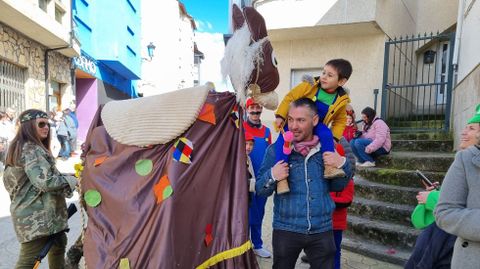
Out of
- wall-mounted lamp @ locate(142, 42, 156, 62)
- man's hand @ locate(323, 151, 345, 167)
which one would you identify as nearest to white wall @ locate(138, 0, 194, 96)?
wall-mounted lamp @ locate(142, 42, 156, 62)

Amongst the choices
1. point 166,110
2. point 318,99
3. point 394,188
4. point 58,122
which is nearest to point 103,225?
Result: point 166,110

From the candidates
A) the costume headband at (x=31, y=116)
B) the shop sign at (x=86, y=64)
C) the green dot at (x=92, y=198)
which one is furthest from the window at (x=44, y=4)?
the green dot at (x=92, y=198)

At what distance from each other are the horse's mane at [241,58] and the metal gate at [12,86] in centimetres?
734

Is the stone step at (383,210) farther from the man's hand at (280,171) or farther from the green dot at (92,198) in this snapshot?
the green dot at (92,198)

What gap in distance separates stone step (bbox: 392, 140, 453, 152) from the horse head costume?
388cm

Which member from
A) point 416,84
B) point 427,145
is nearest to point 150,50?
point 416,84

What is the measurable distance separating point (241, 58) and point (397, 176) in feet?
10.3

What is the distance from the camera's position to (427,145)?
4816 mm

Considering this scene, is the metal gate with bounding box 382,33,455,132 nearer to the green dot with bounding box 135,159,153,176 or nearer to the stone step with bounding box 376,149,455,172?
the stone step with bounding box 376,149,455,172

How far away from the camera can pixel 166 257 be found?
1606 mm

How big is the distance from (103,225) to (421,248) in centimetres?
206

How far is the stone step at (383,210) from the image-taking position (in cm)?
351

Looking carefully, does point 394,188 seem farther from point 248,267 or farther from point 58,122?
point 58,122

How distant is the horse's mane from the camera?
68.9 inches
